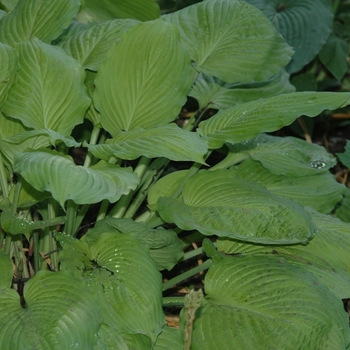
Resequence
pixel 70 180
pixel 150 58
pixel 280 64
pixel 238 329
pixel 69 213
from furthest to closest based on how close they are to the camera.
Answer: pixel 280 64 → pixel 150 58 → pixel 69 213 → pixel 238 329 → pixel 70 180

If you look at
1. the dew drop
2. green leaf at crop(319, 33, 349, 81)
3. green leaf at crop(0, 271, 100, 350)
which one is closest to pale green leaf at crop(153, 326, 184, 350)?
green leaf at crop(0, 271, 100, 350)

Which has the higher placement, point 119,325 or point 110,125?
point 110,125

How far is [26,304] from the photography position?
1.24m

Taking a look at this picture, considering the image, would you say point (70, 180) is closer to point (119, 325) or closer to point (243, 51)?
point (119, 325)

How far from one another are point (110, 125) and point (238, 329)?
0.59m

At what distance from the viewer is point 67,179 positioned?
45.3 inches

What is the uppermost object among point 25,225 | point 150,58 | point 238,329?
point 150,58

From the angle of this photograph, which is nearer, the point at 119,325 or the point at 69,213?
the point at 119,325

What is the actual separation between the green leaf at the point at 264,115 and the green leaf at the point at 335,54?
3.73 feet

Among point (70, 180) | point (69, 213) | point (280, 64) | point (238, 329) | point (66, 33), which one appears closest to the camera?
point (70, 180)

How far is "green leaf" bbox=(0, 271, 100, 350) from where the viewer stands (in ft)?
3.75

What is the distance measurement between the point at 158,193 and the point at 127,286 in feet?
1.28

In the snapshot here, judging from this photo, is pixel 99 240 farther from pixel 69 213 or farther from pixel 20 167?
pixel 20 167

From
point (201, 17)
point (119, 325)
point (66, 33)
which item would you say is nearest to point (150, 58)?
point (201, 17)
